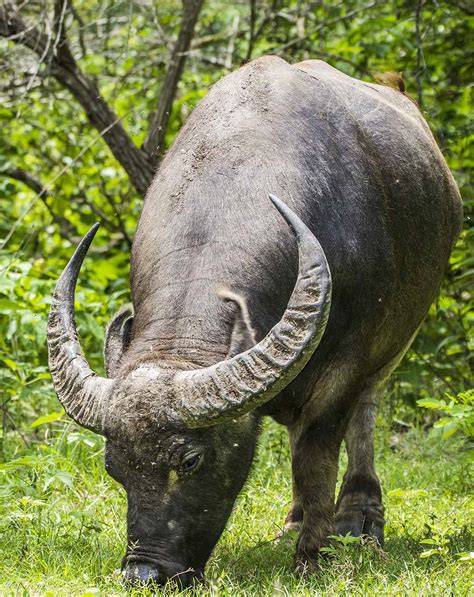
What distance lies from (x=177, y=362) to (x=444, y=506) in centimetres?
273

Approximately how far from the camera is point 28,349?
8.79m

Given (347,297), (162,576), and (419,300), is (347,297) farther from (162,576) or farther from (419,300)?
(162,576)

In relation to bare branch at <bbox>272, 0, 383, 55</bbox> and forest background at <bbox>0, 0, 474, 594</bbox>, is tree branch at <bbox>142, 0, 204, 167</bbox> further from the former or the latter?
bare branch at <bbox>272, 0, 383, 55</bbox>

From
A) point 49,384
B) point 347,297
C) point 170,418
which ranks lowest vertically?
point 49,384

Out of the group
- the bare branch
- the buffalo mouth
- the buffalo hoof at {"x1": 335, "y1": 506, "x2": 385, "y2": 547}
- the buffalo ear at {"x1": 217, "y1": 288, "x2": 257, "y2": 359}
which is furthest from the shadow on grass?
the bare branch

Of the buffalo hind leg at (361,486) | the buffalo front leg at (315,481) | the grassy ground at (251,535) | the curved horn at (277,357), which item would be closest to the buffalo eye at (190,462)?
the curved horn at (277,357)

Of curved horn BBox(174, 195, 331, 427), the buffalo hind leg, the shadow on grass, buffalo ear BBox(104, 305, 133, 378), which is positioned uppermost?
curved horn BBox(174, 195, 331, 427)

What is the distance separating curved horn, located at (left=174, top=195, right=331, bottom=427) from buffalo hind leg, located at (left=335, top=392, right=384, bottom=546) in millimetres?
1789

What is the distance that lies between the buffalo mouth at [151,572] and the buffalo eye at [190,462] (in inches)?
17.0

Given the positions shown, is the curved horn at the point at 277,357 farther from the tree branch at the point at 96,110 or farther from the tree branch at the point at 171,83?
the tree branch at the point at 171,83

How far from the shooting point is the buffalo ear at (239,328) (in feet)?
17.5

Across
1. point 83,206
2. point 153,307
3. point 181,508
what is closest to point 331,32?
point 83,206

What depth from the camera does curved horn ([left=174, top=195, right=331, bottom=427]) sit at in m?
4.95

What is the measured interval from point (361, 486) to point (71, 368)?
2.29 meters
